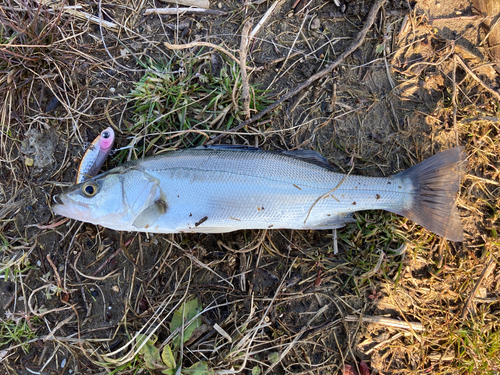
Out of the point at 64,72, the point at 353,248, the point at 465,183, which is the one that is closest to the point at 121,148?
the point at 64,72

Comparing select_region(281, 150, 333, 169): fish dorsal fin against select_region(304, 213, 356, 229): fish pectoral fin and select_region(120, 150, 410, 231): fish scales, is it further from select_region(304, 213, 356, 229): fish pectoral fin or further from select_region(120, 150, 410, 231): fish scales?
select_region(304, 213, 356, 229): fish pectoral fin

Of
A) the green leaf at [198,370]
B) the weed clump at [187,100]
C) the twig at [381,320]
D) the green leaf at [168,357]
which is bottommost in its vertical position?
the green leaf at [198,370]

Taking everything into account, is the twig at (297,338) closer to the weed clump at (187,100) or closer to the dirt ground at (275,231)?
the dirt ground at (275,231)

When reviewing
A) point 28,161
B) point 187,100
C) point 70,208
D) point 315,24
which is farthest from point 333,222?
point 28,161

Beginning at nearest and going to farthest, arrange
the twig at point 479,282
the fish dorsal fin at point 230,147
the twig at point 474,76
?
the fish dorsal fin at point 230,147, the twig at point 479,282, the twig at point 474,76

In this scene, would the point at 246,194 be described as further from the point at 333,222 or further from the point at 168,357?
the point at 168,357

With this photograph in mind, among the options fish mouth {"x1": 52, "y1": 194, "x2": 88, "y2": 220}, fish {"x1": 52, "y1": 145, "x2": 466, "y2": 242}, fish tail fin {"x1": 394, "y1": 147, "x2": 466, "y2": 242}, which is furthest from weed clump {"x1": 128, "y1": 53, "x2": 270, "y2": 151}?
fish tail fin {"x1": 394, "y1": 147, "x2": 466, "y2": 242}

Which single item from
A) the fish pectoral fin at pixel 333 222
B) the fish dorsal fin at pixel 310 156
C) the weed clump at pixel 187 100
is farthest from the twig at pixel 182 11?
the fish pectoral fin at pixel 333 222
